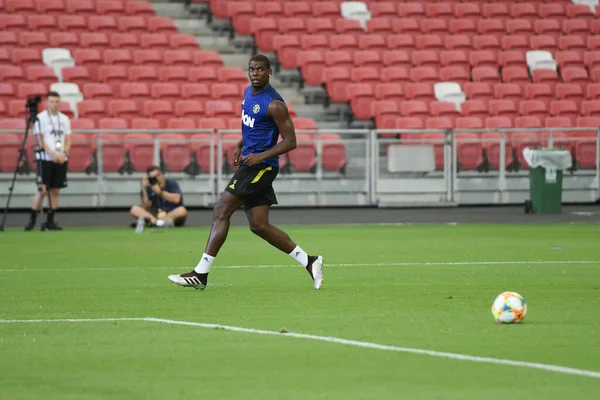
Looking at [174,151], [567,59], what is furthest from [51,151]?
[567,59]

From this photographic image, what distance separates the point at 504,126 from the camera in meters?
30.6

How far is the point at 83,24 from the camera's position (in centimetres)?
3123

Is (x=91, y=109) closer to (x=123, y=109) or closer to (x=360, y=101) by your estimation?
(x=123, y=109)

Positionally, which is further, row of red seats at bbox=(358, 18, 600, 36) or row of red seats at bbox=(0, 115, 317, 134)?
row of red seats at bbox=(358, 18, 600, 36)

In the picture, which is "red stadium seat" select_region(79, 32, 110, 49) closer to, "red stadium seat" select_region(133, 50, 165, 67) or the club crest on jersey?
"red stadium seat" select_region(133, 50, 165, 67)

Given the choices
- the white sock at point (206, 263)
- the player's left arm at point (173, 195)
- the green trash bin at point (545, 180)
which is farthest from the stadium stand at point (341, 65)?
the white sock at point (206, 263)

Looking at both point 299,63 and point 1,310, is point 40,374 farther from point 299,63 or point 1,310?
point 299,63

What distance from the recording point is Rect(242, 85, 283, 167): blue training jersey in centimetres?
1202

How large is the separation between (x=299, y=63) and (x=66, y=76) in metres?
5.96

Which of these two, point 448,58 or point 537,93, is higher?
point 448,58

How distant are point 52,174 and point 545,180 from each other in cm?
1098

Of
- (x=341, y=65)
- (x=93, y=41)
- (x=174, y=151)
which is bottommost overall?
(x=174, y=151)

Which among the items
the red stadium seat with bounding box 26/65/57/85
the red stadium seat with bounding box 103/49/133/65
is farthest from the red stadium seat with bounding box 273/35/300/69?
the red stadium seat with bounding box 26/65/57/85

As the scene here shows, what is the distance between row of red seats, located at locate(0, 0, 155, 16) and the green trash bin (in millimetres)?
11358
